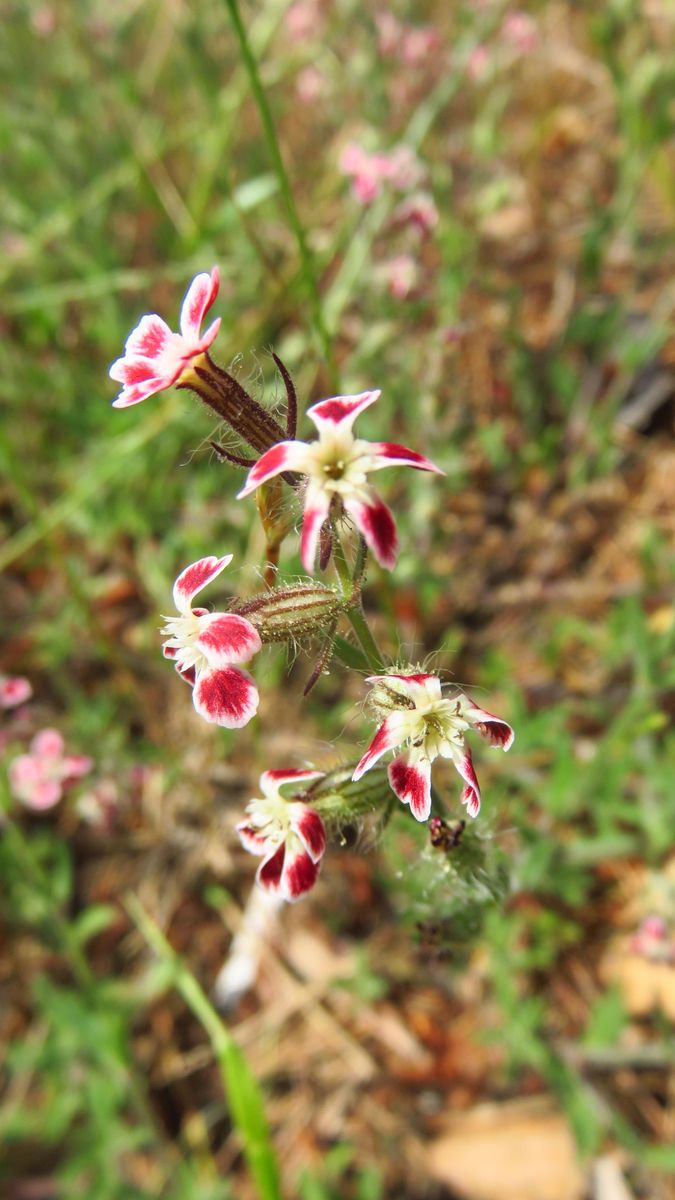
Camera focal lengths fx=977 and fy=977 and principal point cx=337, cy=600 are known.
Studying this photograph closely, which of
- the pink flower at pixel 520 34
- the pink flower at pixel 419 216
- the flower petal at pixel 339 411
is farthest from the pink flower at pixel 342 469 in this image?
the pink flower at pixel 520 34

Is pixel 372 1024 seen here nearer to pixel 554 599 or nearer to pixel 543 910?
pixel 543 910

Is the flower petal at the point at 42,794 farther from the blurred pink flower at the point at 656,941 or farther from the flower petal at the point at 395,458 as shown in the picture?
the flower petal at the point at 395,458

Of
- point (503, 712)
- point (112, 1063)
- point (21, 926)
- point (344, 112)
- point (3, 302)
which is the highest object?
point (3, 302)

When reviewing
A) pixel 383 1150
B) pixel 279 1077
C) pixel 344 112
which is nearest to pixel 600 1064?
pixel 383 1150

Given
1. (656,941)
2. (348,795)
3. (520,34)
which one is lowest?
(656,941)

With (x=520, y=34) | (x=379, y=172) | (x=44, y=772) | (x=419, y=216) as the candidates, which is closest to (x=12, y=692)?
(x=44, y=772)

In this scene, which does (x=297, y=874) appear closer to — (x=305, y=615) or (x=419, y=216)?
(x=305, y=615)
